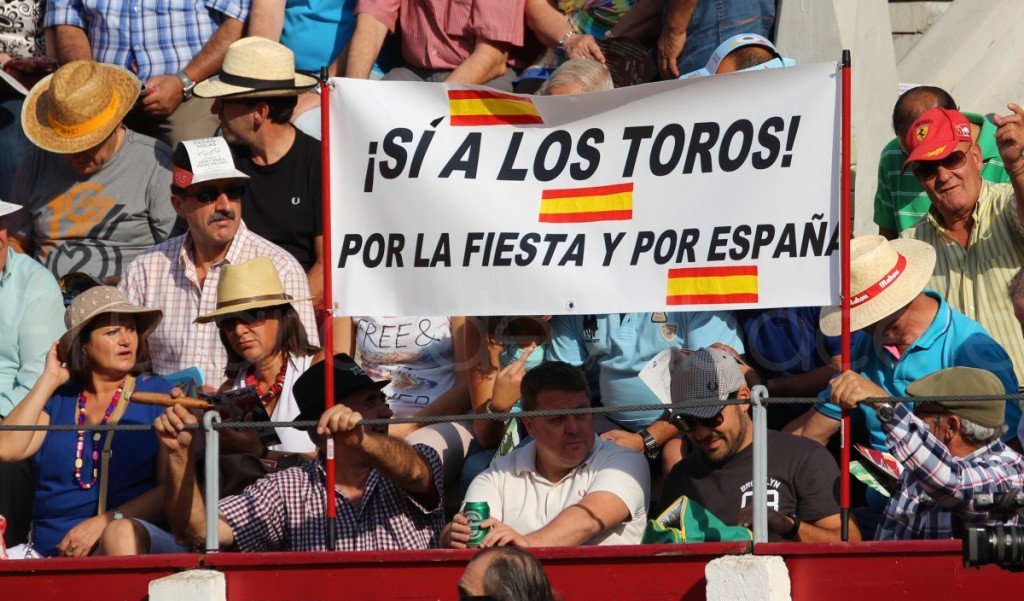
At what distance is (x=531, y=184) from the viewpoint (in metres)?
6.38

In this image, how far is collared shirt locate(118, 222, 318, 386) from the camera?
26.1 ft

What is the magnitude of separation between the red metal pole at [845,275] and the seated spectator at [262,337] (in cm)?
253

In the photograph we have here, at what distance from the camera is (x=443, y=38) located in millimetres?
9859

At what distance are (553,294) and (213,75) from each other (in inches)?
175

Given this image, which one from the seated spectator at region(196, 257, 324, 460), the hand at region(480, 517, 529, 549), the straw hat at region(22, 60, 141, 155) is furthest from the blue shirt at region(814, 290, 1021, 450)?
the straw hat at region(22, 60, 141, 155)

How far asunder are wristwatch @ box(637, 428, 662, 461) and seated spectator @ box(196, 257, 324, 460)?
58.4 inches

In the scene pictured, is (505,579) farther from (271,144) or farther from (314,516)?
(271,144)

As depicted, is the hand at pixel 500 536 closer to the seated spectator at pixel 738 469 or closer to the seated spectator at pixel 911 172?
the seated spectator at pixel 738 469

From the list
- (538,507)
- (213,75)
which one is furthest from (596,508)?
(213,75)

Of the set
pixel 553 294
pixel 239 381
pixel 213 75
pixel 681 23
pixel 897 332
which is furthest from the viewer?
pixel 213 75

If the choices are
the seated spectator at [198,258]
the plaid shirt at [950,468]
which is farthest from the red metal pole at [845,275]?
the seated spectator at [198,258]

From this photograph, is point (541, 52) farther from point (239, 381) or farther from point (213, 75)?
point (239, 381)

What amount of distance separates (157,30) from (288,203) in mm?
2079

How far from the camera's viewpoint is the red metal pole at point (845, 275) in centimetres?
583
